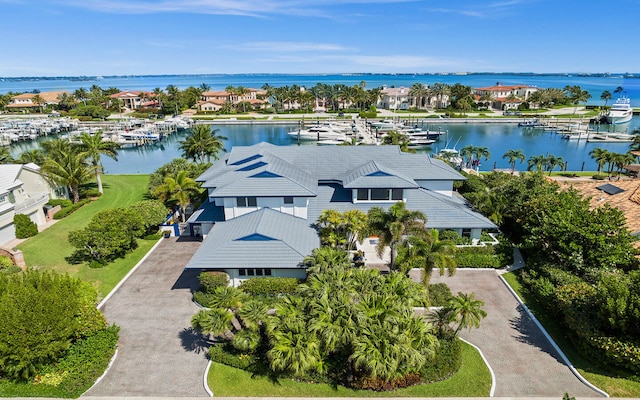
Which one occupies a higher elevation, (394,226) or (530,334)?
(394,226)

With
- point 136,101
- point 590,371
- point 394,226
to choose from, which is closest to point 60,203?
point 394,226

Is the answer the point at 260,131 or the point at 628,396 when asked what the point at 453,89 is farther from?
the point at 628,396

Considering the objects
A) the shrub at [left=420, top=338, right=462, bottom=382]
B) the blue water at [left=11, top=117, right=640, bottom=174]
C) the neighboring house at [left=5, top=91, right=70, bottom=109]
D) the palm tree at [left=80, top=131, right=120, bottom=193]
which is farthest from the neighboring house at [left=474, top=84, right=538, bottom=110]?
the neighboring house at [left=5, top=91, right=70, bottom=109]

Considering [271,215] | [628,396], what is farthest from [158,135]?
[628,396]

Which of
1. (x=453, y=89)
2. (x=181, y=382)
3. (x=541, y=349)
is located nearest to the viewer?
(x=181, y=382)

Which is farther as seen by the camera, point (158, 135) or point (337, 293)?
point (158, 135)

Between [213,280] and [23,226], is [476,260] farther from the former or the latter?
[23,226]

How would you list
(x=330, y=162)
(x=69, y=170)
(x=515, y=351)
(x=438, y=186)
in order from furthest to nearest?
(x=69, y=170)
(x=330, y=162)
(x=438, y=186)
(x=515, y=351)
